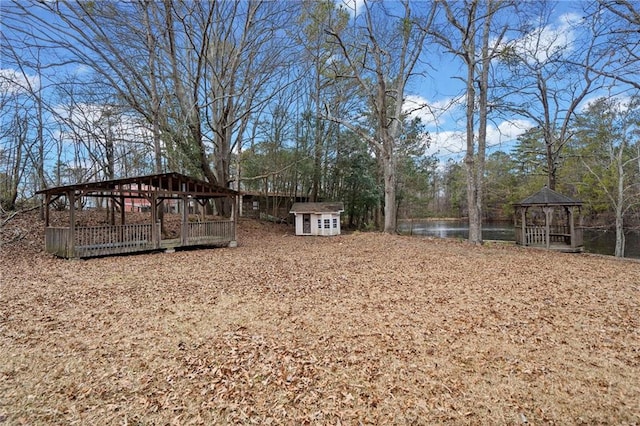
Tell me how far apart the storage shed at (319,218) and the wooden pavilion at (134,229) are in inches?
226

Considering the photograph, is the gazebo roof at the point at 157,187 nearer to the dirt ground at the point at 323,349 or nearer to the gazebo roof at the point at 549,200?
the dirt ground at the point at 323,349

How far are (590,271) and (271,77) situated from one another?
47.1 feet

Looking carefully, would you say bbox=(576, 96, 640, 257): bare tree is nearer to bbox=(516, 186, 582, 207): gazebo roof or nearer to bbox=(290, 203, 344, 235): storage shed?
bbox=(516, 186, 582, 207): gazebo roof

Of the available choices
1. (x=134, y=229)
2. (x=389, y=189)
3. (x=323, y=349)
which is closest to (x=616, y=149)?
(x=389, y=189)

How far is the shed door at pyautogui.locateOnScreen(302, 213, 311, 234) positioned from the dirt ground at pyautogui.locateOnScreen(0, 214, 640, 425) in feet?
35.3

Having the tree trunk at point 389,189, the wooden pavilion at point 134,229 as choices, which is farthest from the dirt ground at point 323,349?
the tree trunk at point 389,189

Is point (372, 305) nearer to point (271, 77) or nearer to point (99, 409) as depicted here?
point (99, 409)

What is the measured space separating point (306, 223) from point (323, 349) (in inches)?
562

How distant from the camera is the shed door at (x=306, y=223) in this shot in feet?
57.8

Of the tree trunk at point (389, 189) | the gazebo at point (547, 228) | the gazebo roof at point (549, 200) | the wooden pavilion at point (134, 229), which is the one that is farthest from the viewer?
the tree trunk at point (389, 189)

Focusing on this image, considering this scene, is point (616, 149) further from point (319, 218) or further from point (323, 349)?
point (323, 349)

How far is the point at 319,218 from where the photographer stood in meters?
17.4

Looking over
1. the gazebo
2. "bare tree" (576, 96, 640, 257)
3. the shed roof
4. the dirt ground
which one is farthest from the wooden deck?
"bare tree" (576, 96, 640, 257)

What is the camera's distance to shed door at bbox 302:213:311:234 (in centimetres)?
1762
